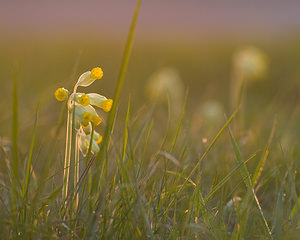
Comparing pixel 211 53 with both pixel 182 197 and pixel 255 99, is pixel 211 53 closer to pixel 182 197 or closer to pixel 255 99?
pixel 255 99

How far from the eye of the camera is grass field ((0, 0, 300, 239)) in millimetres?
1312

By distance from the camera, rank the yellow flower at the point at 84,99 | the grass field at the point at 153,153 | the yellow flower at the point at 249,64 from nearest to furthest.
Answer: the grass field at the point at 153,153 < the yellow flower at the point at 84,99 < the yellow flower at the point at 249,64

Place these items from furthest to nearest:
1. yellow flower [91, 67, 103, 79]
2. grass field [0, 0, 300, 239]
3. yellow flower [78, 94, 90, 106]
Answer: yellow flower [91, 67, 103, 79], yellow flower [78, 94, 90, 106], grass field [0, 0, 300, 239]

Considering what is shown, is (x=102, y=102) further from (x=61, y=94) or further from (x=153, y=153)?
(x=153, y=153)

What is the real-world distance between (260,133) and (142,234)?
1.43 metres

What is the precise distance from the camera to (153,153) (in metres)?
2.43

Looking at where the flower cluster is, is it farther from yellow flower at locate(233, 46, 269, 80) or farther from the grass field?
yellow flower at locate(233, 46, 269, 80)

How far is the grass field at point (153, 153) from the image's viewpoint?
51.6 inches

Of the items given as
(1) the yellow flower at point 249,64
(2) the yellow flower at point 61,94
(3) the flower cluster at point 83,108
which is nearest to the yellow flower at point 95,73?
(3) the flower cluster at point 83,108

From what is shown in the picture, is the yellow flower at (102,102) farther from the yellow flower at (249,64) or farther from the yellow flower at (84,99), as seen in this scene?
the yellow flower at (249,64)

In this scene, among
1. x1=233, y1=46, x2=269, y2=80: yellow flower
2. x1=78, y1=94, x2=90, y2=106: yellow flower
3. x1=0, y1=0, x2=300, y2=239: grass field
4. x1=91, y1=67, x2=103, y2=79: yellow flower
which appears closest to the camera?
x1=0, y1=0, x2=300, y2=239: grass field

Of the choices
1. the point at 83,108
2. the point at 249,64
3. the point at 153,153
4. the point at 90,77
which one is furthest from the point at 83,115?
the point at 249,64

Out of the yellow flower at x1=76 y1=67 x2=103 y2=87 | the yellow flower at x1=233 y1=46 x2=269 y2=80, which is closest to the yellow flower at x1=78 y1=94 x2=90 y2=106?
the yellow flower at x1=76 y1=67 x2=103 y2=87

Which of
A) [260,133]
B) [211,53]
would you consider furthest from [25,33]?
[260,133]
